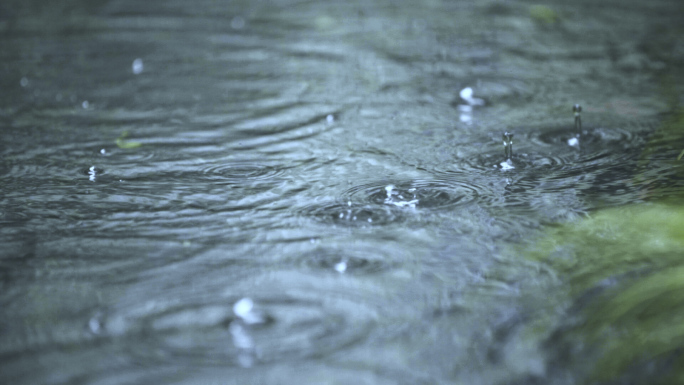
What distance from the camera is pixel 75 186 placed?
2.08 metres

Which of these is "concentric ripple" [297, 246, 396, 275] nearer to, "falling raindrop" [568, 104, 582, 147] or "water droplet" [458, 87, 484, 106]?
"falling raindrop" [568, 104, 582, 147]

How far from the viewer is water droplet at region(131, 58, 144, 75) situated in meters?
3.42

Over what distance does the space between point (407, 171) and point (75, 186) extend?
0.92 m

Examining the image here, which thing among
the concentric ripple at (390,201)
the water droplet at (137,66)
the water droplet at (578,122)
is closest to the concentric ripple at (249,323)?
the concentric ripple at (390,201)

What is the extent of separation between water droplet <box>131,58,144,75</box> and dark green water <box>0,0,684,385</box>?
0.06 ft

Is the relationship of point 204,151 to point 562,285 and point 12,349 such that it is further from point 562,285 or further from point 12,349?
point 562,285

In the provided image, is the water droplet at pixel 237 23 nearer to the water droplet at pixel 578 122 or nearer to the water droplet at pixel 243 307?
the water droplet at pixel 578 122

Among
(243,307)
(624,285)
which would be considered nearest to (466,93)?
(624,285)

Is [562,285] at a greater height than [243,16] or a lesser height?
lesser

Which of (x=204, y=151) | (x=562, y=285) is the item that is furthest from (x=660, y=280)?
(x=204, y=151)

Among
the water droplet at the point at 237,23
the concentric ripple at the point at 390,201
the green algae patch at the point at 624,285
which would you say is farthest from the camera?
the water droplet at the point at 237,23

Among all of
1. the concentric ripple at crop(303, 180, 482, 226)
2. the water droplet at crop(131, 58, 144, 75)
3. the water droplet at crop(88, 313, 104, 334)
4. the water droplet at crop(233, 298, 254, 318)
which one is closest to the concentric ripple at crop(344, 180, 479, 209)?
the concentric ripple at crop(303, 180, 482, 226)

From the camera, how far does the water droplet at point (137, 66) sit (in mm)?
3422

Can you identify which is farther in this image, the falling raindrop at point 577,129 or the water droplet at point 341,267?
the falling raindrop at point 577,129
